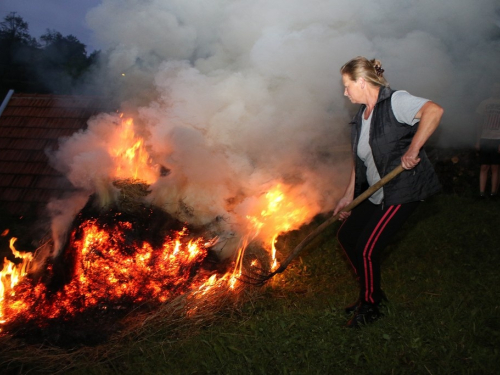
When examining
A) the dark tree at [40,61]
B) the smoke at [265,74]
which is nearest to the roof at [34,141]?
the dark tree at [40,61]

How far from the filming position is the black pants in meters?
3.40

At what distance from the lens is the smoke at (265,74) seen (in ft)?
16.6

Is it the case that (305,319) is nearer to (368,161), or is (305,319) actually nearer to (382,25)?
(368,161)

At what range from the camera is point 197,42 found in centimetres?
564

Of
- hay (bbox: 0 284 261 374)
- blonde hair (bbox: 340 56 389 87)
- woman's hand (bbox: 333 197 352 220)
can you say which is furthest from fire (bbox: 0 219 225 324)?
blonde hair (bbox: 340 56 389 87)

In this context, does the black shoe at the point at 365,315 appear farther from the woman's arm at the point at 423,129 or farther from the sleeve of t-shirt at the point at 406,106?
the sleeve of t-shirt at the point at 406,106

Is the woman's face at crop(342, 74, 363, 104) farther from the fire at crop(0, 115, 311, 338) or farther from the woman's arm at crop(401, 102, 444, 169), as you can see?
the fire at crop(0, 115, 311, 338)

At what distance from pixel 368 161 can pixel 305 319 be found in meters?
1.48

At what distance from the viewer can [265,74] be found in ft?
17.0

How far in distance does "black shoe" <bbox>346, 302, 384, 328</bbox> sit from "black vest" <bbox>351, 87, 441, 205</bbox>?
93 centimetres

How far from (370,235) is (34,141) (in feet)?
26.4

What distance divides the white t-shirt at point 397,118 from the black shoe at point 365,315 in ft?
2.93

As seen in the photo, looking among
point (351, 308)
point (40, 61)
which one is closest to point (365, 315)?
point (351, 308)

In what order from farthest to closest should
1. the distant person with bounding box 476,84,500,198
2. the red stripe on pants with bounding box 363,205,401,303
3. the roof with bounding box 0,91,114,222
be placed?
the roof with bounding box 0,91,114,222, the distant person with bounding box 476,84,500,198, the red stripe on pants with bounding box 363,205,401,303
